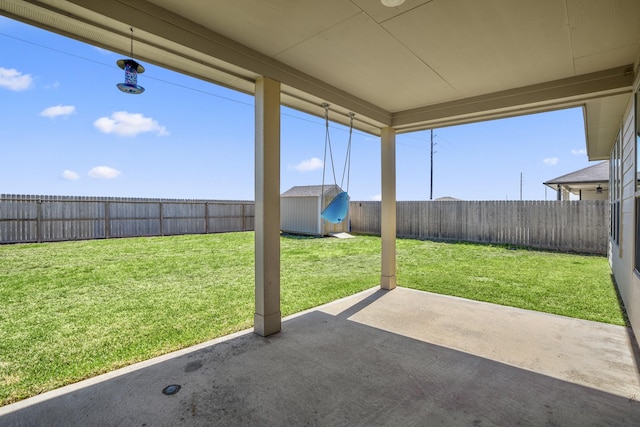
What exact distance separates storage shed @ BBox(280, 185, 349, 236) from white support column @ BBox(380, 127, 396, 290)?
791cm

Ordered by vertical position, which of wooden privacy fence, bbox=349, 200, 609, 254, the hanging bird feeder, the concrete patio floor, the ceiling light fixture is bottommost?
the concrete patio floor

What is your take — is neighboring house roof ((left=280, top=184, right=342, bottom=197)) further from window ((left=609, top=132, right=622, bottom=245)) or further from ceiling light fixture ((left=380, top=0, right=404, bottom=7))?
ceiling light fixture ((left=380, top=0, right=404, bottom=7))

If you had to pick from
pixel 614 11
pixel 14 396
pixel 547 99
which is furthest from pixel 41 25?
Result: pixel 547 99

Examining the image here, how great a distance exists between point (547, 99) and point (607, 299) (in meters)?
2.82

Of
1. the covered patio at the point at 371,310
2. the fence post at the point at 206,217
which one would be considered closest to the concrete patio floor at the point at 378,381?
the covered patio at the point at 371,310

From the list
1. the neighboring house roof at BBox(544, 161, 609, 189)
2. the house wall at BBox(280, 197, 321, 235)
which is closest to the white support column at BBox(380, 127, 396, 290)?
the neighboring house roof at BBox(544, 161, 609, 189)

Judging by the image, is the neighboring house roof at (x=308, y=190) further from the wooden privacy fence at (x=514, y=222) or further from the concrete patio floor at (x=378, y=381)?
the concrete patio floor at (x=378, y=381)

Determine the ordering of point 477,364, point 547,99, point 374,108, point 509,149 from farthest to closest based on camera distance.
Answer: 1. point 509,149
2. point 374,108
3. point 547,99
4. point 477,364

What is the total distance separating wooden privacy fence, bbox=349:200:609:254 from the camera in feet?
27.0

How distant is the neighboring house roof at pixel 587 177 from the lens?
29.4ft

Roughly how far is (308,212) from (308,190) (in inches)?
55.7

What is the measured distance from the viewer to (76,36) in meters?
2.00

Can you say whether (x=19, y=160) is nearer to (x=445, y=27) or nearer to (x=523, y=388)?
(x=445, y=27)

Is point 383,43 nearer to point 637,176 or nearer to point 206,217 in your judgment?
point 637,176
